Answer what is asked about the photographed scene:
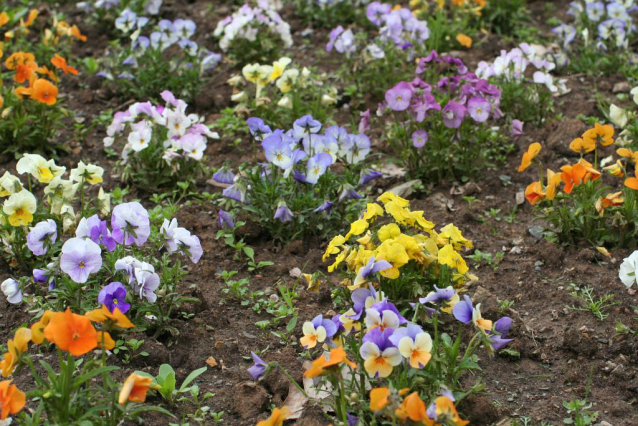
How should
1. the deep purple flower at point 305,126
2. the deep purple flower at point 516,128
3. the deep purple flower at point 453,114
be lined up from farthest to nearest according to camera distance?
the deep purple flower at point 516,128, the deep purple flower at point 453,114, the deep purple flower at point 305,126

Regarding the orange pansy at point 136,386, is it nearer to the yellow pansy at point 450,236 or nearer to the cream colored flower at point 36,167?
the yellow pansy at point 450,236

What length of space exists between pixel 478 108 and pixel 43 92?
2.48 m

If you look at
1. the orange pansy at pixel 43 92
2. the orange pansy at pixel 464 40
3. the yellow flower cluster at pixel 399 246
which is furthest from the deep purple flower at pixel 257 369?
the orange pansy at pixel 464 40

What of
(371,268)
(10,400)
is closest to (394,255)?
(371,268)

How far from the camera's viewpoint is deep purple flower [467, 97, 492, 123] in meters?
4.39

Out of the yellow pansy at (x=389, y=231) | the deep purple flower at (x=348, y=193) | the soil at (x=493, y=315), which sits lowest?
the soil at (x=493, y=315)

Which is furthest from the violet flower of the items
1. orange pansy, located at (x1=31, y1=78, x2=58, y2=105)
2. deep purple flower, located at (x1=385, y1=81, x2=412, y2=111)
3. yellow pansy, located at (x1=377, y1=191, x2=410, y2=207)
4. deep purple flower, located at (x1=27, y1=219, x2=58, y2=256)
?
deep purple flower, located at (x1=385, y1=81, x2=412, y2=111)

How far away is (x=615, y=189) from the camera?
4.50 meters

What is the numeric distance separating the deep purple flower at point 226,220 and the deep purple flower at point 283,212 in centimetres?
26

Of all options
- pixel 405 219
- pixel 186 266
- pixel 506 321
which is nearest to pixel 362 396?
pixel 506 321

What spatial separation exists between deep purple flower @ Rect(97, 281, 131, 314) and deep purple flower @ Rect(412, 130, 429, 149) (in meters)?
2.04

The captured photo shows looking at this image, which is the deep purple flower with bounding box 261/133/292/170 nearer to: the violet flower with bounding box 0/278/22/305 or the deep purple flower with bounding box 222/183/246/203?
the deep purple flower with bounding box 222/183/246/203

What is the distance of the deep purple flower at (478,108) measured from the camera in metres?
4.39

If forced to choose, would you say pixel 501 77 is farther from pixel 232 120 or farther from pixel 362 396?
pixel 362 396
